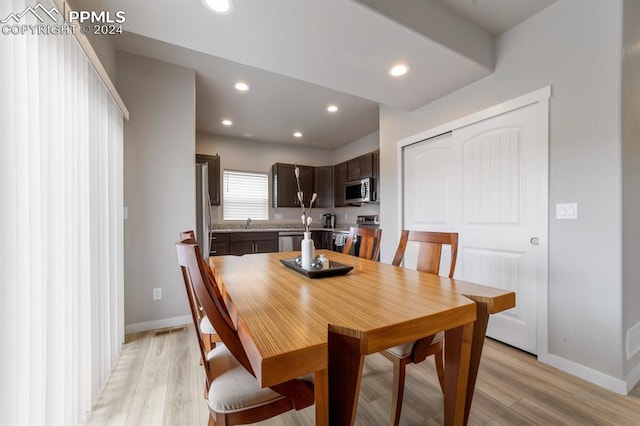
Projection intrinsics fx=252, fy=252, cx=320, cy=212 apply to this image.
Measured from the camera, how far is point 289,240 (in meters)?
4.92

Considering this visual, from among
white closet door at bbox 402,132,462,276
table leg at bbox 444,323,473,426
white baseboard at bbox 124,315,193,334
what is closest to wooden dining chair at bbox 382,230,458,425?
table leg at bbox 444,323,473,426

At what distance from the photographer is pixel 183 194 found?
2.67 metres

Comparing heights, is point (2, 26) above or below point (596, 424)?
above

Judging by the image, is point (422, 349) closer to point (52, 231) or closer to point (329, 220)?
point (52, 231)

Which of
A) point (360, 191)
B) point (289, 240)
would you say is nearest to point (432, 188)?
point (360, 191)

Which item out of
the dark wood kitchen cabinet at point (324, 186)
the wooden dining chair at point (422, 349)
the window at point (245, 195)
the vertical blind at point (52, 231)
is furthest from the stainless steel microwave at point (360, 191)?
the vertical blind at point (52, 231)

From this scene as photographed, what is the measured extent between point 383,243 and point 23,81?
11.2ft

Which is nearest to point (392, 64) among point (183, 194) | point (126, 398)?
point (183, 194)

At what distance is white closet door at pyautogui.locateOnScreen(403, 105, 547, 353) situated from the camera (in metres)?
2.06

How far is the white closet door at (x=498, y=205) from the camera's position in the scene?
2.06 m

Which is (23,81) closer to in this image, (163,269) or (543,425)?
(163,269)

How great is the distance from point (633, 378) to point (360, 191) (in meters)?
3.47

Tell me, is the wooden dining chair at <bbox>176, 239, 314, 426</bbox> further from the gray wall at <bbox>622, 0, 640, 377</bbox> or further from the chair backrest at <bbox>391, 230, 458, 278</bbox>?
the gray wall at <bbox>622, 0, 640, 377</bbox>

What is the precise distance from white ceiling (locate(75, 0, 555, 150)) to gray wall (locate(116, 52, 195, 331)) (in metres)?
0.25
